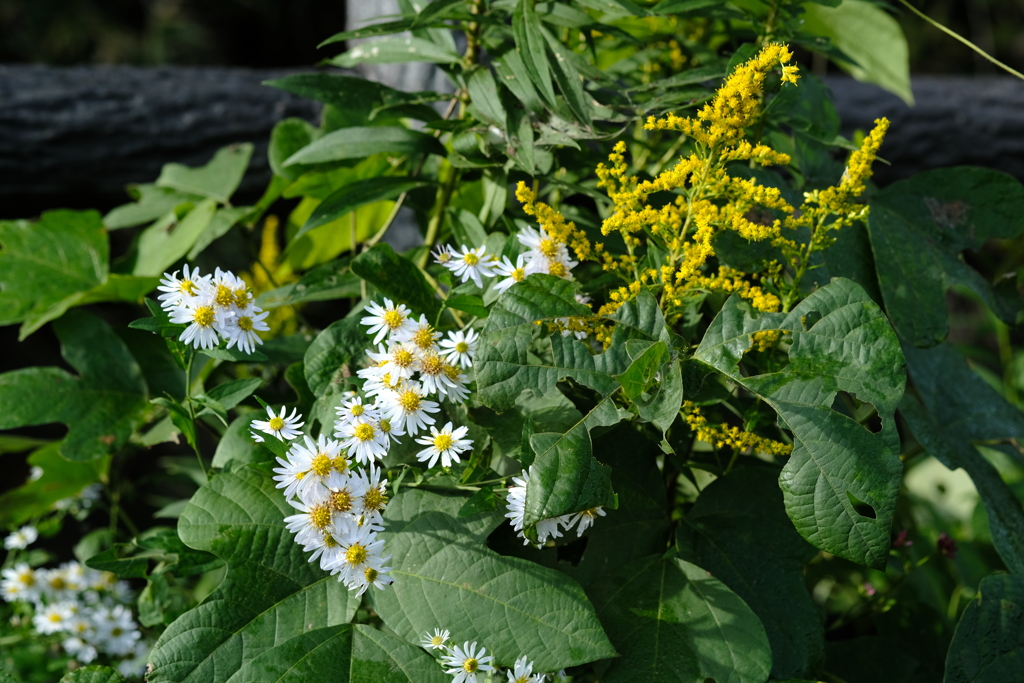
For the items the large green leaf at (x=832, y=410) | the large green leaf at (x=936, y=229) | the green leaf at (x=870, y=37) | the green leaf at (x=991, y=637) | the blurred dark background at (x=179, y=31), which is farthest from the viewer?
the blurred dark background at (x=179, y=31)

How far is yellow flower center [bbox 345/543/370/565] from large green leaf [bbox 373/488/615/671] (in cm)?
5

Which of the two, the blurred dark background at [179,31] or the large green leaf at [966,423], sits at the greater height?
the blurred dark background at [179,31]

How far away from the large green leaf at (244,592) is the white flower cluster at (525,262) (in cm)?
25

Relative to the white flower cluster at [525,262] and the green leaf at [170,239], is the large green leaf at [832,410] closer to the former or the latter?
the white flower cluster at [525,262]

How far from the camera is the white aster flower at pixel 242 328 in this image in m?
0.65

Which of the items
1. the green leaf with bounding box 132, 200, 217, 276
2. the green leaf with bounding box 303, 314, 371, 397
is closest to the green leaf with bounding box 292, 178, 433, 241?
the green leaf with bounding box 303, 314, 371, 397

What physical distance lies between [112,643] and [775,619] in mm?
797

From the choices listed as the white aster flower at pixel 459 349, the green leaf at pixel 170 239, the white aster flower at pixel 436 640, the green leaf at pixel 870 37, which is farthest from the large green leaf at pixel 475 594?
the green leaf at pixel 870 37

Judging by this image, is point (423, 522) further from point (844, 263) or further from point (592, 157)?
point (844, 263)

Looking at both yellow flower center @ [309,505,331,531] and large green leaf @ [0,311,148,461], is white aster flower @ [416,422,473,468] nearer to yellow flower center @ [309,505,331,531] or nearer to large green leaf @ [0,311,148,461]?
yellow flower center @ [309,505,331,531]

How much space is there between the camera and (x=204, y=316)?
0.64 m

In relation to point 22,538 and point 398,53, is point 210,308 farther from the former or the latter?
point 22,538

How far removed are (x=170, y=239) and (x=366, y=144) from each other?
388 mm

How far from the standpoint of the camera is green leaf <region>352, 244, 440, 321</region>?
68 centimetres
